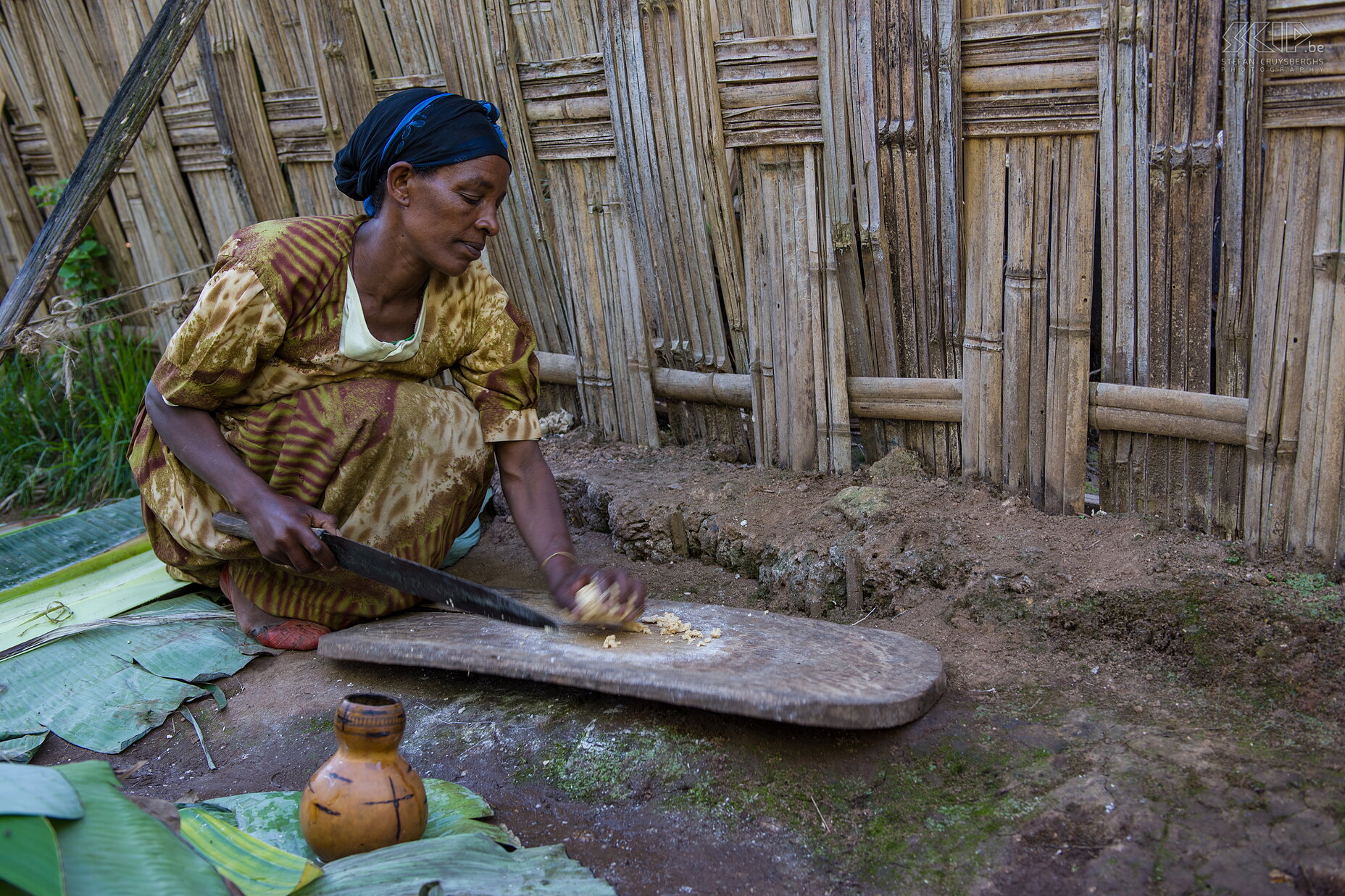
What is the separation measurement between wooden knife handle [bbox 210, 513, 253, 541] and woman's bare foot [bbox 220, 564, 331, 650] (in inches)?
12.6

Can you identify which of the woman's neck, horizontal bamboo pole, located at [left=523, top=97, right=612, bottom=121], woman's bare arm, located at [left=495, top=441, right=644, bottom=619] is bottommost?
woman's bare arm, located at [left=495, top=441, right=644, bottom=619]

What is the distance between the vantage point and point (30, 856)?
1.41 metres

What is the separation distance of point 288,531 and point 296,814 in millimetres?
732

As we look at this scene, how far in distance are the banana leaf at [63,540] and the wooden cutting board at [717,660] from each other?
1.68 metres

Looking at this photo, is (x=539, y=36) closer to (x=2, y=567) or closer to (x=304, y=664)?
(x=304, y=664)

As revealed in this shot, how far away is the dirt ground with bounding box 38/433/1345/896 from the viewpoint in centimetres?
176

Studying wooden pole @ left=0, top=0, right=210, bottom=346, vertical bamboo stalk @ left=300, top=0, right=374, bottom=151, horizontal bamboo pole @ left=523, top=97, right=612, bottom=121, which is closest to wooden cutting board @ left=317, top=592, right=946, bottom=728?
horizontal bamboo pole @ left=523, top=97, right=612, bottom=121

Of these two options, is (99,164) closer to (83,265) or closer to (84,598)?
(84,598)

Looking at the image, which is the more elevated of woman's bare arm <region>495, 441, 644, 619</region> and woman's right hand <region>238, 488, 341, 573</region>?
woman's right hand <region>238, 488, 341, 573</region>

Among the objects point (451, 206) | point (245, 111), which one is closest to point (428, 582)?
point (451, 206)

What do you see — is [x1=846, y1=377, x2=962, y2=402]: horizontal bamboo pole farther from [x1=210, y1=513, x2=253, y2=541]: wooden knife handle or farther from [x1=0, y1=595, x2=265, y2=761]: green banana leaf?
[x1=0, y1=595, x2=265, y2=761]: green banana leaf

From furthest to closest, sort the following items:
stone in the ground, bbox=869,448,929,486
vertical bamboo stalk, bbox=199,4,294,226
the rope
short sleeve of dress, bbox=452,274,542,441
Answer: the rope, vertical bamboo stalk, bbox=199,4,294,226, stone in the ground, bbox=869,448,929,486, short sleeve of dress, bbox=452,274,542,441

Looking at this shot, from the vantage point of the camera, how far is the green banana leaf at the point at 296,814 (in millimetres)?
1898

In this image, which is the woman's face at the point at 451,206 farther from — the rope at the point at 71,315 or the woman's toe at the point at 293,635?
the rope at the point at 71,315
